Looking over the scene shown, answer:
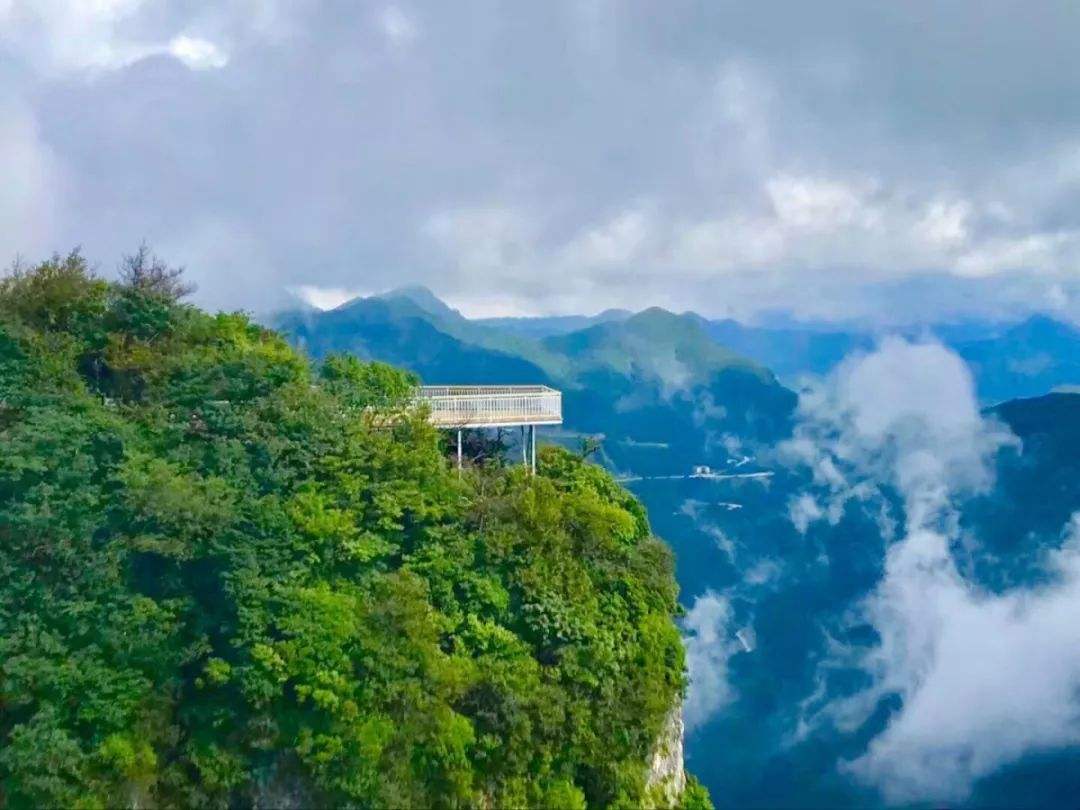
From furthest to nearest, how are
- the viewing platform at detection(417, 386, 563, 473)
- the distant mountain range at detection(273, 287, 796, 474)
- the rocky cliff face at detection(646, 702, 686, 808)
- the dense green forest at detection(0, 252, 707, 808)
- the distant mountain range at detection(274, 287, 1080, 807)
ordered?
1. the distant mountain range at detection(273, 287, 796, 474)
2. the distant mountain range at detection(274, 287, 1080, 807)
3. the viewing platform at detection(417, 386, 563, 473)
4. the rocky cliff face at detection(646, 702, 686, 808)
5. the dense green forest at detection(0, 252, 707, 808)

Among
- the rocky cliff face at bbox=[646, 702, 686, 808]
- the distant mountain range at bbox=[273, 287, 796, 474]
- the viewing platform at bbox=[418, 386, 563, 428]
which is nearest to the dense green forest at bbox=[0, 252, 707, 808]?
the rocky cliff face at bbox=[646, 702, 686, 808]

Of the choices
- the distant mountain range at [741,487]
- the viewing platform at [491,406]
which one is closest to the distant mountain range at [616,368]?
the distant mountain range at [741,487]

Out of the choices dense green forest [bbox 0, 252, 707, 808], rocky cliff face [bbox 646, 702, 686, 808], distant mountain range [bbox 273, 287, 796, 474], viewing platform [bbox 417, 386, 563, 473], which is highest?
distant mountain range [bbox 273, 287, 796, 474]

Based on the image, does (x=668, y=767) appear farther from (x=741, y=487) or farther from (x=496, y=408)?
(x=741, y=487)

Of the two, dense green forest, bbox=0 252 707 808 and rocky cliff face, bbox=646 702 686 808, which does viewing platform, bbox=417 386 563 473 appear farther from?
rocky cliff face, bbox=646 702 686 808

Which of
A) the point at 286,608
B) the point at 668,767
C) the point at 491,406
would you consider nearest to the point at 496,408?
the point at 491,406

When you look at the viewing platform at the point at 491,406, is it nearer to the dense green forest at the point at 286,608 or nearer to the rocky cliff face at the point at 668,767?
the dense green forest at the point at 286,608
